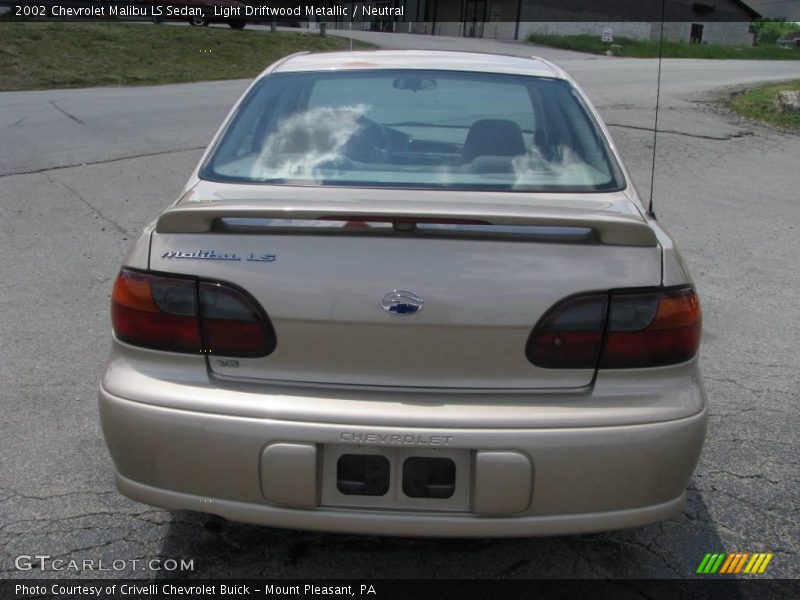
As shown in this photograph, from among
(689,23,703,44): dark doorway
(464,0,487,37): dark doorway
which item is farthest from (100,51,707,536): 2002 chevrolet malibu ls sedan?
(689,23,703,44): dark doorway

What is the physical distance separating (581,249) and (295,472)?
98 cm

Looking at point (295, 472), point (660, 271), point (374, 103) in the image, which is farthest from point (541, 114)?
point (295, 472)

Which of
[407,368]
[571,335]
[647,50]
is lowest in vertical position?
[407,368]

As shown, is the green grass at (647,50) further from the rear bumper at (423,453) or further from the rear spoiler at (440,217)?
the rear bumper at (423,453)

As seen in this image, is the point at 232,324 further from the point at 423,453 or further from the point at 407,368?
the point at 423,453

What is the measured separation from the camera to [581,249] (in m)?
2.26

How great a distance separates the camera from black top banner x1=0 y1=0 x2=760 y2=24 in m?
25.0

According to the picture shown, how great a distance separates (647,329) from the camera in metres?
2.30

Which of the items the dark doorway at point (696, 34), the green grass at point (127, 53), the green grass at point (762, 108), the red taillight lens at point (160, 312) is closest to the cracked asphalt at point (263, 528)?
the red taillight lens at point (160, 312)

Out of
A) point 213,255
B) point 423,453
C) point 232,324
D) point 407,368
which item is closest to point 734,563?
point 423,453

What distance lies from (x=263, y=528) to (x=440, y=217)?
1400 millimetres

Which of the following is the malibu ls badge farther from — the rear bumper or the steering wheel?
the steering wheel

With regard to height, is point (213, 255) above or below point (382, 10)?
below

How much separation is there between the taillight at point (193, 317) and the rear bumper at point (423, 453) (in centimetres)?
19
